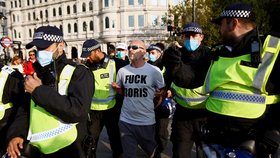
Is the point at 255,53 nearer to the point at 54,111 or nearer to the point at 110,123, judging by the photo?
the point at 54,111

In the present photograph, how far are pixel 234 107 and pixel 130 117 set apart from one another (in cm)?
→ 226

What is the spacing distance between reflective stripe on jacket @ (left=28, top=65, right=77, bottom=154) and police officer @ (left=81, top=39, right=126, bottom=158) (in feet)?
8.11

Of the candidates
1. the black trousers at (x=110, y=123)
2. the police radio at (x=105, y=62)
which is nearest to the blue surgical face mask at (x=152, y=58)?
the police radio at (x=105, y=62)

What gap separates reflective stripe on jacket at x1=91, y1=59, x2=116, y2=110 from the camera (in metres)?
5.22

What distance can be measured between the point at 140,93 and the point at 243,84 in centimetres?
231

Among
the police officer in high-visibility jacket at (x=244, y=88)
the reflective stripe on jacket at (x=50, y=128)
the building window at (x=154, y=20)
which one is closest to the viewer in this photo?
the police officer in high-visibility jacket at (x=244, y=88)

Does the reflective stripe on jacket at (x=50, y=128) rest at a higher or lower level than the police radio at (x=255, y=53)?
lower

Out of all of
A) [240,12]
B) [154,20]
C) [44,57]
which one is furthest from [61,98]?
→ [154,20]

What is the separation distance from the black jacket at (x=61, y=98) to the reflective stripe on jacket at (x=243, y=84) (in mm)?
1058

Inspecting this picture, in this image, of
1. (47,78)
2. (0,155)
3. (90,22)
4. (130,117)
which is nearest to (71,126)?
(47,78)

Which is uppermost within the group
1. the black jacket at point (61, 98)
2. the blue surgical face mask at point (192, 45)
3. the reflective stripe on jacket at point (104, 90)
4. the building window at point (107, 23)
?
the building window at point (107, 23)

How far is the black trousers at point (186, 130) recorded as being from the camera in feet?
13.6

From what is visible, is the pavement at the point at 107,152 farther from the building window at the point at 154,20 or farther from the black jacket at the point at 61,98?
the building window at the point at 154,20

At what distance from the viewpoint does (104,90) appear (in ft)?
17.2
